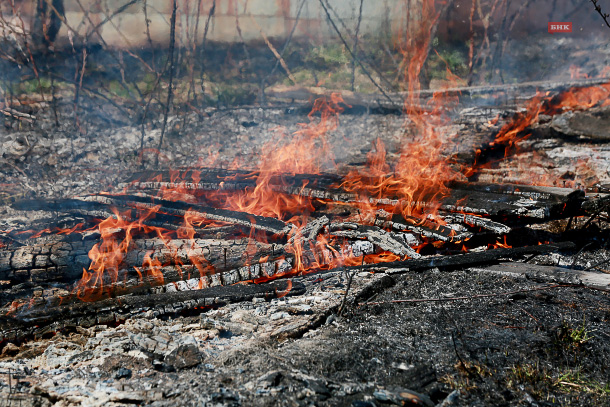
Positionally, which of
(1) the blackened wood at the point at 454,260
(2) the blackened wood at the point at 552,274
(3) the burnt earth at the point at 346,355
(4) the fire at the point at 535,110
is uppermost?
(4) the fire at the point at 535,110

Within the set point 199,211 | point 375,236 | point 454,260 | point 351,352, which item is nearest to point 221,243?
point 199,211

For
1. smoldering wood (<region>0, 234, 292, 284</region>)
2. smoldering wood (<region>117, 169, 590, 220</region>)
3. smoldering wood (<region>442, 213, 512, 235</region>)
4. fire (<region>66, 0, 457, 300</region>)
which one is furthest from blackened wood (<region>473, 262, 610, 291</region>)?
smoldering wood (<region>0, 234, 292, 284</region>)

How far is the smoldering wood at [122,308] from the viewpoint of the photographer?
3.47m


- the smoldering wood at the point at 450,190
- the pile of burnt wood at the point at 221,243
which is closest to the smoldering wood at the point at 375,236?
the pile of burnt wood at the point at 221,243

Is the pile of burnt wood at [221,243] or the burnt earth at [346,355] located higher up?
the pile of burnt wood at [221,243]

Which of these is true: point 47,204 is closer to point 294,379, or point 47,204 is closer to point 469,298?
point 294,379

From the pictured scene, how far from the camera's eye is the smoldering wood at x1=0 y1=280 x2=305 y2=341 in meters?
3.47

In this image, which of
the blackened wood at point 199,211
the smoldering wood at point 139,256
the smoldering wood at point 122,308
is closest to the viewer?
the smoldering wood at point 122,308

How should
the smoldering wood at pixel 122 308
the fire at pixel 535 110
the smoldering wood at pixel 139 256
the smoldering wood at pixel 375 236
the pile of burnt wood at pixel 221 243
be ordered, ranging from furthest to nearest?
the fire at pixel 535 110
the smoldering wood at pixel 375 236
the smoldering wood at pixel 139 256
the pile of burnt wood at pixel 221 243
the smoldering wood at pixel 122 308

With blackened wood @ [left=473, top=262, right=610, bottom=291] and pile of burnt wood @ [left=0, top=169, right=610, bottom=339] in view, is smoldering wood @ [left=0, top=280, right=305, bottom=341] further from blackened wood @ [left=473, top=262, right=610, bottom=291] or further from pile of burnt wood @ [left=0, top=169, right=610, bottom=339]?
blackened wood @ [left=473, top=262, right=610, bottom=291]

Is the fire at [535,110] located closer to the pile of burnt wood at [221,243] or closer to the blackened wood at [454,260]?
the pile of burnt wood at [221,243]

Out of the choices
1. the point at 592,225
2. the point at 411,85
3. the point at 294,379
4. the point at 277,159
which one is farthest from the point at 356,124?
the point at 294,379

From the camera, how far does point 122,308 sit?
370 cm

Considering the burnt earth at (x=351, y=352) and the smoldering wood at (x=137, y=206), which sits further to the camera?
the smoldering wood at (x=137, y=206)
